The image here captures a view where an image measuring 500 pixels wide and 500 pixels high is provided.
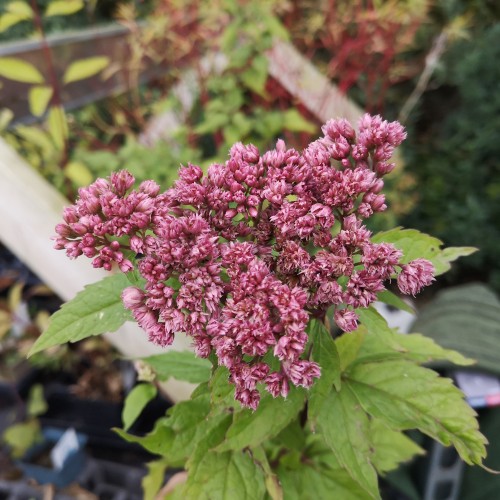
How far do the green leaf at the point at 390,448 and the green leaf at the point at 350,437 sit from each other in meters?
0.36

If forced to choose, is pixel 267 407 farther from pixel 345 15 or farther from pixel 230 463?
pixel 345 15

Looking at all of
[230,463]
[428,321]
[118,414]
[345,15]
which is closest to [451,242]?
[428,321]

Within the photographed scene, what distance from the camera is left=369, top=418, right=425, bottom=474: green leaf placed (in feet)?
3.68

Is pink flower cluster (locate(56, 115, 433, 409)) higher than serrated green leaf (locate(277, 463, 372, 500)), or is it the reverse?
pink flower cluster (locate(56, 115, 433, 409))

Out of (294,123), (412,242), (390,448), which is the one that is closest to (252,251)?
(412,242)

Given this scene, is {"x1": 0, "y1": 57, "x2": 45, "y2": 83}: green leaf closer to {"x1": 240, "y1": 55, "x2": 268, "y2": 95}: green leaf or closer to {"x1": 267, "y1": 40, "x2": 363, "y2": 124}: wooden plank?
{"x1": 240, "y1": 55, "x2": 268, "y2": 95}: green leaf

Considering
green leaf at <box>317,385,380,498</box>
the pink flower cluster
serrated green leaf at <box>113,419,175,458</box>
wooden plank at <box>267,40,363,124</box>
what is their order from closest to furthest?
the pink flower cluster < green leaf at <box>317,385,380,498</box> < serrated green leaf at <box>113,419,175,458</box> < wooden plank at <box>267,40,363,124</box>

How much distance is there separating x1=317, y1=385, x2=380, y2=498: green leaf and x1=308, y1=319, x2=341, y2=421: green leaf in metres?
0.05

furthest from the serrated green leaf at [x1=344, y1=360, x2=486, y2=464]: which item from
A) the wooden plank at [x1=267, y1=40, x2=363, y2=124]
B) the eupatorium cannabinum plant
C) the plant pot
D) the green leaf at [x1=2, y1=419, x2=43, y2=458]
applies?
the wooden plank at [x1=267, y1=40, x2=363, y2=124]

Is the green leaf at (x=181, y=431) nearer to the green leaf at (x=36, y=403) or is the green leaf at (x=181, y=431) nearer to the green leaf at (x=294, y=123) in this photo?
the green leaf at (x=36, y=403)

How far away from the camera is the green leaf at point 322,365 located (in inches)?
27.7

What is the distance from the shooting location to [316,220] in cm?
69

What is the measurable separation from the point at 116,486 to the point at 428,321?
3.96ft

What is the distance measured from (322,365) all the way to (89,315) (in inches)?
14.4
